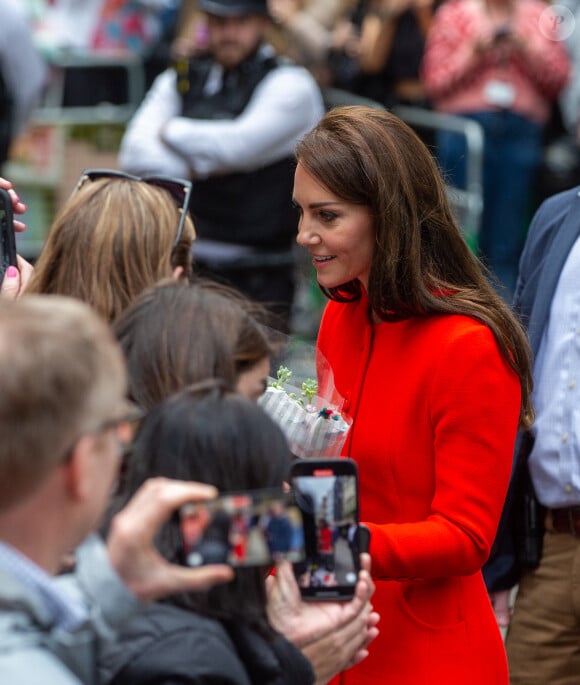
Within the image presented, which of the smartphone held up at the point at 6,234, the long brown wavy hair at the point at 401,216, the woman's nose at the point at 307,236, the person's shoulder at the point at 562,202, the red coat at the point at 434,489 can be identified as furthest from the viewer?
the person's shoulder at the point at 562,202

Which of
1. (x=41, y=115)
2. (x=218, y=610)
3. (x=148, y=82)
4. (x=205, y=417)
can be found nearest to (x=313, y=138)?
(x=205, y=417)

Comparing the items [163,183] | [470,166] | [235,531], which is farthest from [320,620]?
[470,166]

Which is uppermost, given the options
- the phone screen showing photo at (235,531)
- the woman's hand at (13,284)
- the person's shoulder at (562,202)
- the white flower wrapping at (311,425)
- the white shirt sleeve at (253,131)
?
the person's shoulder at (562,202)

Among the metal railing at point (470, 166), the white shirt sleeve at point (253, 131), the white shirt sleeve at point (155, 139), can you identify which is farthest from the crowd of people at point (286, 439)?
the metal railing at point (470, 166)

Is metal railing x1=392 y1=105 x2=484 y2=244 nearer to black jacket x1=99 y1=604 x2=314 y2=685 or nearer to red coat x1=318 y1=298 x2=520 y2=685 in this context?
red coat x1=318 y1=298 x2=520 y2=685

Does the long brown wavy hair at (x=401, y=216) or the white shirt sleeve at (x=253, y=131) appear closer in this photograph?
the long brown wavy hair at (x=401, y=216)

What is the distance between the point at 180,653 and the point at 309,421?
969 mm

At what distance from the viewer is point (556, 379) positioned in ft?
11.2

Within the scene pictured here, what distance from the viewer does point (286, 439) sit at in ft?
6.89

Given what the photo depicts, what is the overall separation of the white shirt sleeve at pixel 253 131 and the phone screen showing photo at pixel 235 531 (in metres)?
4.61

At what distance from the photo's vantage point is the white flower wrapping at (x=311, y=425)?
2791mm

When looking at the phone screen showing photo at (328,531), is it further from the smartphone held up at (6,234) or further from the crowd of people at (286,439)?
the smartphone held up at (6,234)

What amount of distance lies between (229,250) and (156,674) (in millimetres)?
4776

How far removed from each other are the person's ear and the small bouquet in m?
1.03
